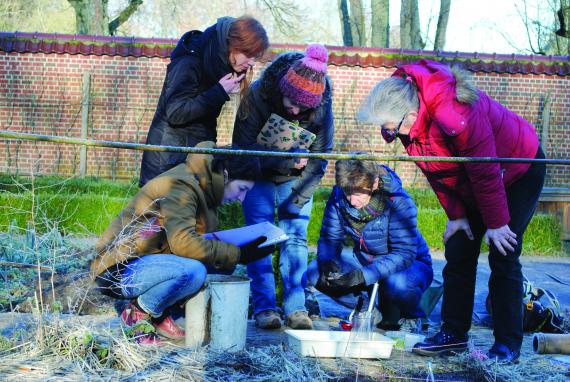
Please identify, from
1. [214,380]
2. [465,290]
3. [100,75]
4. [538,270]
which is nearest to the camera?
[214,380]

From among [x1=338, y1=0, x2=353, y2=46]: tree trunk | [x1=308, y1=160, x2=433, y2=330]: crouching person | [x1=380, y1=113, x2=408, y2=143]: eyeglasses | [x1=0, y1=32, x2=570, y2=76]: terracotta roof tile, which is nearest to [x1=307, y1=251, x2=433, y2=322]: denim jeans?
[x1=308, y1=160, x2=433, y2=330]: crouching person

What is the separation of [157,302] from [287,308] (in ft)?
3.06

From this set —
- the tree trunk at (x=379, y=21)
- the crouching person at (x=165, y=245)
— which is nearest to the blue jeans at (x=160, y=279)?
the crouching person at (x=165, y=245)

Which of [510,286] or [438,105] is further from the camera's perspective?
[510,286]

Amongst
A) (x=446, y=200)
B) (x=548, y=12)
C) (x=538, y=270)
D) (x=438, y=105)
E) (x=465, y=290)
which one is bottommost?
(x=538, y=270)

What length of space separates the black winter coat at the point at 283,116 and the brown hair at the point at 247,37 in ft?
0.80

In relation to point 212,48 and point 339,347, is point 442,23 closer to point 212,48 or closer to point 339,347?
point 212,48

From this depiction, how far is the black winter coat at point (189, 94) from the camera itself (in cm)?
416

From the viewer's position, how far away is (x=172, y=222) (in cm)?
371

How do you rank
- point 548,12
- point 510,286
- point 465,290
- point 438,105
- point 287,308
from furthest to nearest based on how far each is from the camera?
point 548,12, point 287,308, point 465,290, point 510,286, point 438,105

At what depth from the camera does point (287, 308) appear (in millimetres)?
4473

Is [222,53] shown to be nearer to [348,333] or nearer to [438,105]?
[438,105]

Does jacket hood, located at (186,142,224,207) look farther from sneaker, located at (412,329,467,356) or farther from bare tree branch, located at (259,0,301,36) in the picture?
bare tree branch, located at (259,0,301,36)

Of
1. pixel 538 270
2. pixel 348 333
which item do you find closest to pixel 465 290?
pixel 348 333
